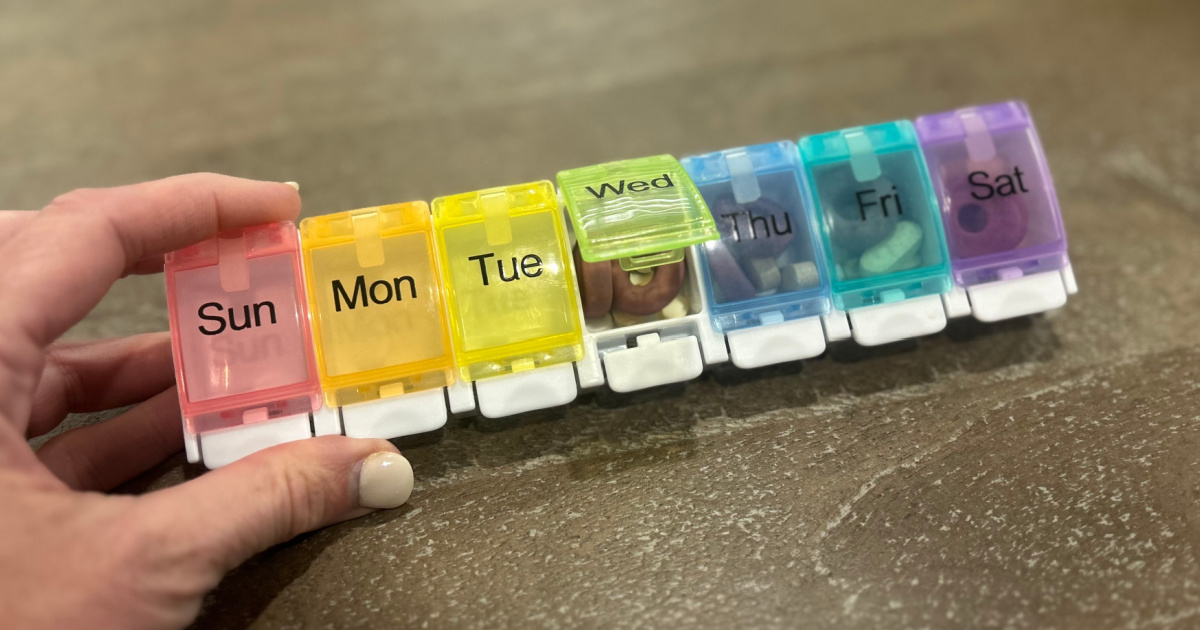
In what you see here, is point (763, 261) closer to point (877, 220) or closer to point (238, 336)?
point (877, 220)

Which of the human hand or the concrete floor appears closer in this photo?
the human hand

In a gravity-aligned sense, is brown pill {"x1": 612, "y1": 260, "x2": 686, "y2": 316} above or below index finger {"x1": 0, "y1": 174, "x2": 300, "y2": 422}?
below

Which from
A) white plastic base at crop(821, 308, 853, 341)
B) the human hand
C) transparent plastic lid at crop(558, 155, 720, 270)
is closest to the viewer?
the human hand

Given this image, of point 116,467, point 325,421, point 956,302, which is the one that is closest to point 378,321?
point 325,421

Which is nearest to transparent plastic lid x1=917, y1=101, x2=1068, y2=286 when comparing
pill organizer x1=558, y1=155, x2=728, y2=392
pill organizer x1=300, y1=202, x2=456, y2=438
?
pill organizer x1=558, y1=155, x2=728, y2=392

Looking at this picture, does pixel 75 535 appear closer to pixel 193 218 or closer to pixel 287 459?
pixel 287 459

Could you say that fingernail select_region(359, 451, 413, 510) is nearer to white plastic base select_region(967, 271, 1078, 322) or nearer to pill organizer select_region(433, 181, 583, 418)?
pill organizer select_region(433, 181, 583, 418)

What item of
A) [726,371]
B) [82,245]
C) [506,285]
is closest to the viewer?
[82,245]
